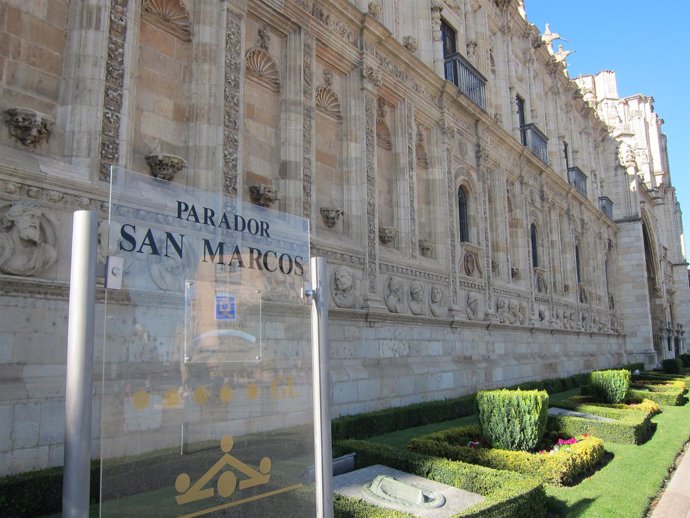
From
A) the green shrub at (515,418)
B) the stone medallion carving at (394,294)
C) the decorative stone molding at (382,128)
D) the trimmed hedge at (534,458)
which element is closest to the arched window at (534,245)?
the decorative stone molding at (382,128)

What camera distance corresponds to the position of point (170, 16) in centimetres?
908

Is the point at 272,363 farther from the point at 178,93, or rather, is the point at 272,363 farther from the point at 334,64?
the point at 334,64

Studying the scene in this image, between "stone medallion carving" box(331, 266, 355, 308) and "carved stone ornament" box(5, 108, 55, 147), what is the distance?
584 cm

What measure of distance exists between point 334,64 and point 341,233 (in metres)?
3.98

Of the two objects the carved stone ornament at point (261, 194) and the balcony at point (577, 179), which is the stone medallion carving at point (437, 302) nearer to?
the carved stone ornament at point (261, 194)

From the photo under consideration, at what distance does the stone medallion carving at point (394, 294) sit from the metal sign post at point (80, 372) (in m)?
10.1

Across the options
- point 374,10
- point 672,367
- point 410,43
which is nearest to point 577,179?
point 672,367

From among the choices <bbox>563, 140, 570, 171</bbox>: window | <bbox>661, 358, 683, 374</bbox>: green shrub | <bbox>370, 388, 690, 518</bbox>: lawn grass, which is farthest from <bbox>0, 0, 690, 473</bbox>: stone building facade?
<bbox>661, 358, 683, 374</bbox>: green shrub

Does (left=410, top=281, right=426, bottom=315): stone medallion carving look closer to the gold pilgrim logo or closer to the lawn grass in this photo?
the lawn grass

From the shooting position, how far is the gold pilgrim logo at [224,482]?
2.81 meters

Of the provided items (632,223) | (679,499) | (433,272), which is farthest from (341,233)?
(632,223)

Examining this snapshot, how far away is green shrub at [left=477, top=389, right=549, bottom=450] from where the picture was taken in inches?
320

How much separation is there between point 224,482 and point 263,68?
9242 mm

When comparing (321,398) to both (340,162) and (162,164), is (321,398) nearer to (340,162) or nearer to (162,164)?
(162,164)
